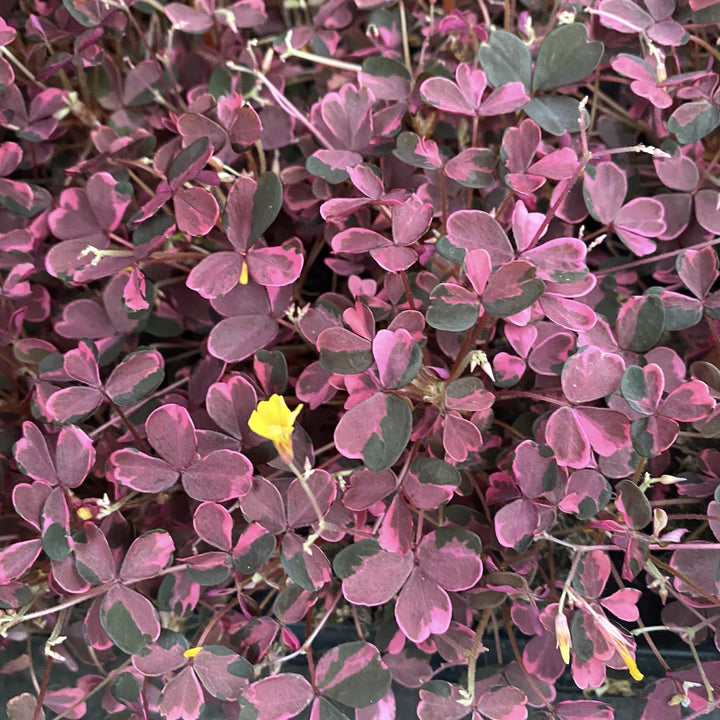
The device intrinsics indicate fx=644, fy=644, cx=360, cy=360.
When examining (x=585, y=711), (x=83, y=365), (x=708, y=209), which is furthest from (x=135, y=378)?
(x=708, y=209)

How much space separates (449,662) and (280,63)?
2.72 ft

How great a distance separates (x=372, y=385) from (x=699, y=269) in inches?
15.9

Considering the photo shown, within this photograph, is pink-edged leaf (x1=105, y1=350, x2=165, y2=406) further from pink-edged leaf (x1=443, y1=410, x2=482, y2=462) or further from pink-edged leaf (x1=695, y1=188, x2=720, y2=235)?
pink-edged leaf (x1=695, y1=188, x2=720, y2=235)

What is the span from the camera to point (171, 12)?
0.88 m

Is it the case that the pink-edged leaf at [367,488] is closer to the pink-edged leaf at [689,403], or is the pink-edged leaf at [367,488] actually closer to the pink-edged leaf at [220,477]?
the pink-edged leaf at [220,477]

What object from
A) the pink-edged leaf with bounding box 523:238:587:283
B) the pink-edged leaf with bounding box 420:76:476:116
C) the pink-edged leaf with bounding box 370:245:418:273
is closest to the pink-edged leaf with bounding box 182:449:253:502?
the pink-edged leaf with bounding box 370:245:418:273

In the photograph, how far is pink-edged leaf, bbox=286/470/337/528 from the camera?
2.04ft

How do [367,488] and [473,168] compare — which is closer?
[367,488]

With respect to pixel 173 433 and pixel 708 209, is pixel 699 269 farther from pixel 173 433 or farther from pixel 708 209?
pixel 173 433

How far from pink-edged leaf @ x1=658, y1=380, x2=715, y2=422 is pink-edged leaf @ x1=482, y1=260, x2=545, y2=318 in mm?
193

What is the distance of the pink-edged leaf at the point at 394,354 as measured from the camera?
0.58m

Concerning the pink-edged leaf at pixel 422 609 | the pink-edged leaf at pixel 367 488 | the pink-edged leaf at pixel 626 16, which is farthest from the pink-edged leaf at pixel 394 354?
the pink-edged leaf at pixel 626 16

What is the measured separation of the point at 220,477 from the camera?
644 millimetres

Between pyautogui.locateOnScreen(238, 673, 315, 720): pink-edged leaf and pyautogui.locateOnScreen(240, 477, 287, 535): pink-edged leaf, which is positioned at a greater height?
pyautogui.locateOnScreen(240, 477, 287, 535): pink-edged leaf
